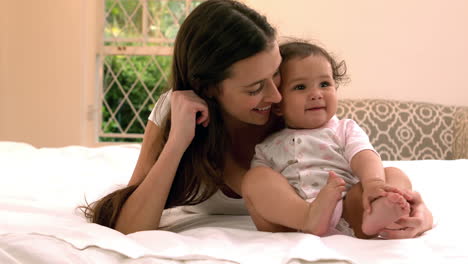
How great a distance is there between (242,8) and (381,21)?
89.8 inches

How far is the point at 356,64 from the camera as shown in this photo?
132 inches

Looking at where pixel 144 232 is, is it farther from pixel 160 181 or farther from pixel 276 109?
pixel 276 109

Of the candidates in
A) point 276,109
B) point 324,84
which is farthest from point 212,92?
point 324,84

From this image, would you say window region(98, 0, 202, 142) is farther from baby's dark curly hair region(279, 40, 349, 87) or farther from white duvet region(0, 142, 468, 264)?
baby's dark curly hair region(279, 40, 349, 87)

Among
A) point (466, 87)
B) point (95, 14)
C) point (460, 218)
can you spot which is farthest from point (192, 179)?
point (95, 14)

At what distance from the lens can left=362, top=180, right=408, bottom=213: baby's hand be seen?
0.97 metres

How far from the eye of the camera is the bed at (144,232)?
0.84 meters

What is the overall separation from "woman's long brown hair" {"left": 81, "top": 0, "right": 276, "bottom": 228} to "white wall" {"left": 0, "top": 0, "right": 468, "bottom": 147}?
7.12ft

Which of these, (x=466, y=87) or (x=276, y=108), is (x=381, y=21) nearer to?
(x=466, y=87)

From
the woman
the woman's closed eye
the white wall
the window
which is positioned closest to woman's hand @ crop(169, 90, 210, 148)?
the woman

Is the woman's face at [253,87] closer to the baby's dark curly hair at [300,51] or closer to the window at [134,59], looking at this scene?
the baby's dark curly hair at [300,51]

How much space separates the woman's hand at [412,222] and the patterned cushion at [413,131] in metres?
2.11

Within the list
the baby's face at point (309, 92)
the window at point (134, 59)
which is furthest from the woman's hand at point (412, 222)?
the window at point (134, 59)

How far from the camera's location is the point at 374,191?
0.99 metres
